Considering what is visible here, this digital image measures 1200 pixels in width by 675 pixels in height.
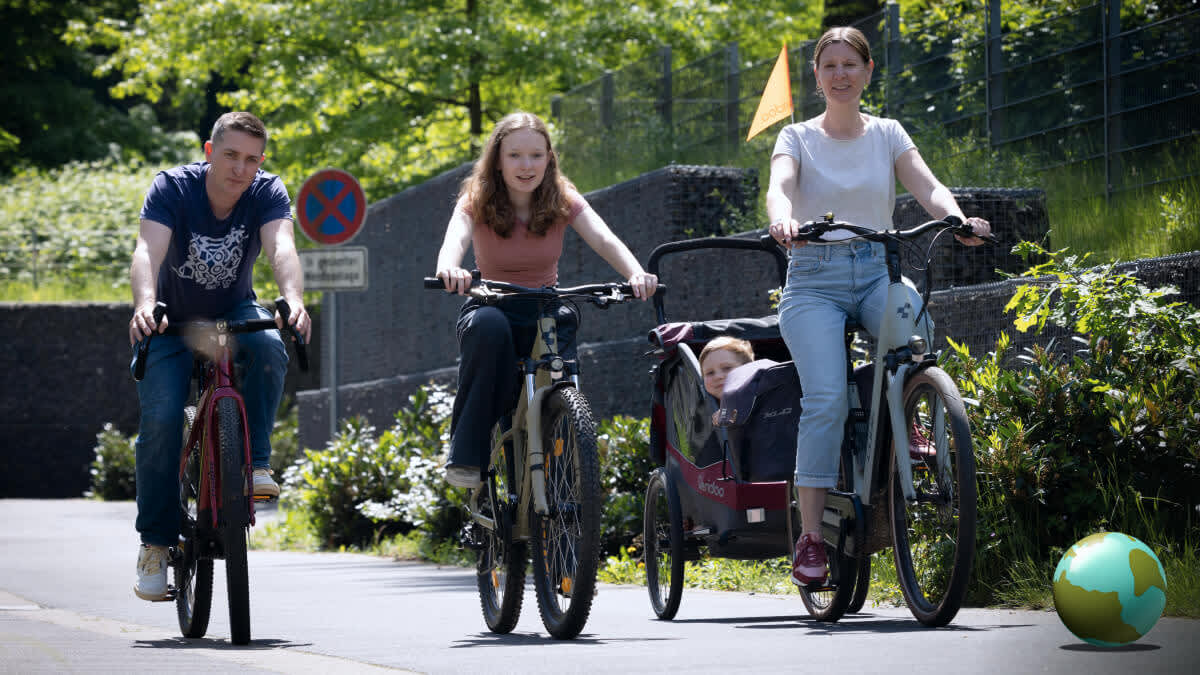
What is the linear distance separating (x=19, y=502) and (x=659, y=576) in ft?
53.5

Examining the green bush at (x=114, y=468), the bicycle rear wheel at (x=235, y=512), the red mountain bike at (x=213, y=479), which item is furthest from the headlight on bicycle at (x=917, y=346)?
the green bush at (x=114, y=468)

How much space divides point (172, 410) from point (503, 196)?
4.67 ft

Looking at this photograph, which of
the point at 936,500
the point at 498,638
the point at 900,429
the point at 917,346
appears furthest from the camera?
the point at 498,638

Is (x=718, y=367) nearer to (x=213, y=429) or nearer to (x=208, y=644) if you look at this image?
(x=213, y=429)

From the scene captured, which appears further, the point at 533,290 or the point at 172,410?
the point at 172,410

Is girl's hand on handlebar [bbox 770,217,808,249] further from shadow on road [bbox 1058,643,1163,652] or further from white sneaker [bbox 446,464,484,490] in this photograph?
shadow on road [bbox 1058,643,1163,652]

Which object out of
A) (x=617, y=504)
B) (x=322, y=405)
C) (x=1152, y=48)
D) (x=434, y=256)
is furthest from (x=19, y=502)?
(x=1152, y=48)

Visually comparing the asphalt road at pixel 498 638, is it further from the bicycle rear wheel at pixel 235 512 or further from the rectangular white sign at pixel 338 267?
the rectangular white sign at pixel 338 267

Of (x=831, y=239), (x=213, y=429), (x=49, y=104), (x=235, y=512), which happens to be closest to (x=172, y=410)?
(x=213, y=429)

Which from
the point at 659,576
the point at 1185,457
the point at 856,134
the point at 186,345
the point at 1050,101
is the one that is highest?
the point at 1050,101

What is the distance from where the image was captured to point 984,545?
21.0 ft

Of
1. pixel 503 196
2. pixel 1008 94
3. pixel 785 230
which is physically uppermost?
pixel 1008 94

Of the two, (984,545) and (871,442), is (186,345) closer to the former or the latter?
(871,442)

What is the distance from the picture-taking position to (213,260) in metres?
6.41
